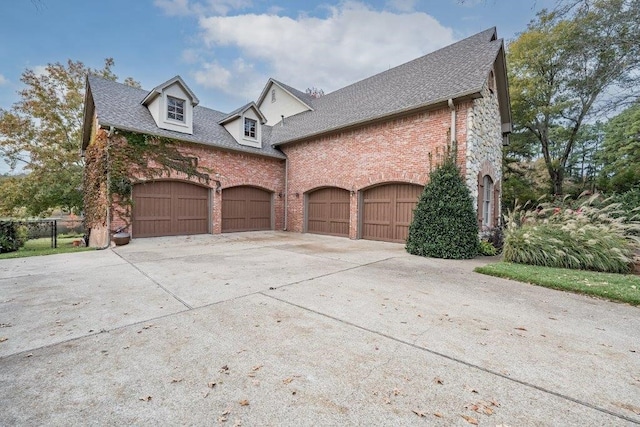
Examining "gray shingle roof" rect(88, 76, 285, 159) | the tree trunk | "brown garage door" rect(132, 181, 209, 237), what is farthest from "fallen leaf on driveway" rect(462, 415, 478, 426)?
the tree trunk

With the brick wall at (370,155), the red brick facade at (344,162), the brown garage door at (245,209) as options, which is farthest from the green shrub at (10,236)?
the brick wall at (370,155)

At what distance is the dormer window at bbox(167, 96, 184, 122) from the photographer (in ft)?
36.7

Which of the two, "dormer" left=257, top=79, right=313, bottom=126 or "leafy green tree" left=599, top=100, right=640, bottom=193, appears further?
"dormer" left=257, top=79, right=313, bottom=126

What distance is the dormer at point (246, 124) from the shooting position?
1312 cm

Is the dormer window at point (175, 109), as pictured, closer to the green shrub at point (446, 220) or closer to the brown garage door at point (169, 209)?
the brown garage door at point (169, 209)

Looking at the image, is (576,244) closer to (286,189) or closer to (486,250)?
(486,250)

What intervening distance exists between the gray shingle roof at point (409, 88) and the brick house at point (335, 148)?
0.22 ft

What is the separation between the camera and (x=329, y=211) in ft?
42.6

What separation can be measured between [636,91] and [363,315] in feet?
41.8

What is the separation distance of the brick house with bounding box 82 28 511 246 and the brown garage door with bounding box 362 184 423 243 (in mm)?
41

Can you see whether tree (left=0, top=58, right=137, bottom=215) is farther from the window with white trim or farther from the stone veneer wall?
the window with white trim

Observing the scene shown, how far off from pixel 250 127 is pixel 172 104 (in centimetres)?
342

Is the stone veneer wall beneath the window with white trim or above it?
above

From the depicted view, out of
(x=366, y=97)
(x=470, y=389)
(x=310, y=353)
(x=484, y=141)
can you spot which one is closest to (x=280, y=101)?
(x=366, y=97)
